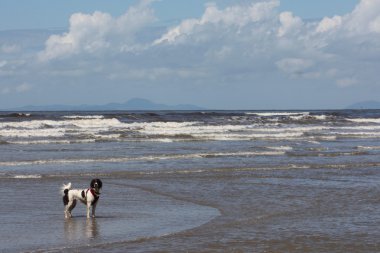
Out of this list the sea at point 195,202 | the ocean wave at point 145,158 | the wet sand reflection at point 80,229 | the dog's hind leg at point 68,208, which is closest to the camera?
the sea at point 195,202

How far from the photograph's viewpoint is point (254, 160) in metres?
22.2

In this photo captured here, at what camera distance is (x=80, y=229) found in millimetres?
10375

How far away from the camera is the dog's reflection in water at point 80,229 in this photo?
9784 mm

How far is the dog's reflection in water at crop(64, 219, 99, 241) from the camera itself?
9.78m

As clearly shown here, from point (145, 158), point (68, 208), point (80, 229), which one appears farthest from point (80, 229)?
point (145, 158)

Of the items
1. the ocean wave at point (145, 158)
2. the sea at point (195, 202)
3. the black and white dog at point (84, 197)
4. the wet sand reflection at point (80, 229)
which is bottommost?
the wet sand reflection at point (80, 229)

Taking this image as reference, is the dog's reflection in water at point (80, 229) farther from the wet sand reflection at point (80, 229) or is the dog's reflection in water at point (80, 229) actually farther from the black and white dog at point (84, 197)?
the black and white dog at point (84, 197)

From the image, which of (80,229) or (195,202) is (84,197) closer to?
(80,229)

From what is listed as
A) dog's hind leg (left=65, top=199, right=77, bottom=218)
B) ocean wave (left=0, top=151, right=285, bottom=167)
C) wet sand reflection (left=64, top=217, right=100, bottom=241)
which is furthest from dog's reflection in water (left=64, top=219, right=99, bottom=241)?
ocean wave (left=0, top=151, right=285, bottom=167)

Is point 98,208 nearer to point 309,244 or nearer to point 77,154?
point 309,244

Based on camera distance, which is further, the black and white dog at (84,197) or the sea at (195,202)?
the black and white dog at (84,197)

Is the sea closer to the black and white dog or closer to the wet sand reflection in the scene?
the wet sand reflection

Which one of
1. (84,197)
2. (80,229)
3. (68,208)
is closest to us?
(80,229)

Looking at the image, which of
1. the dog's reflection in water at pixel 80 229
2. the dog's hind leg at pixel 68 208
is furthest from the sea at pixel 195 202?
the dog's hind leg at pixel 68 208
